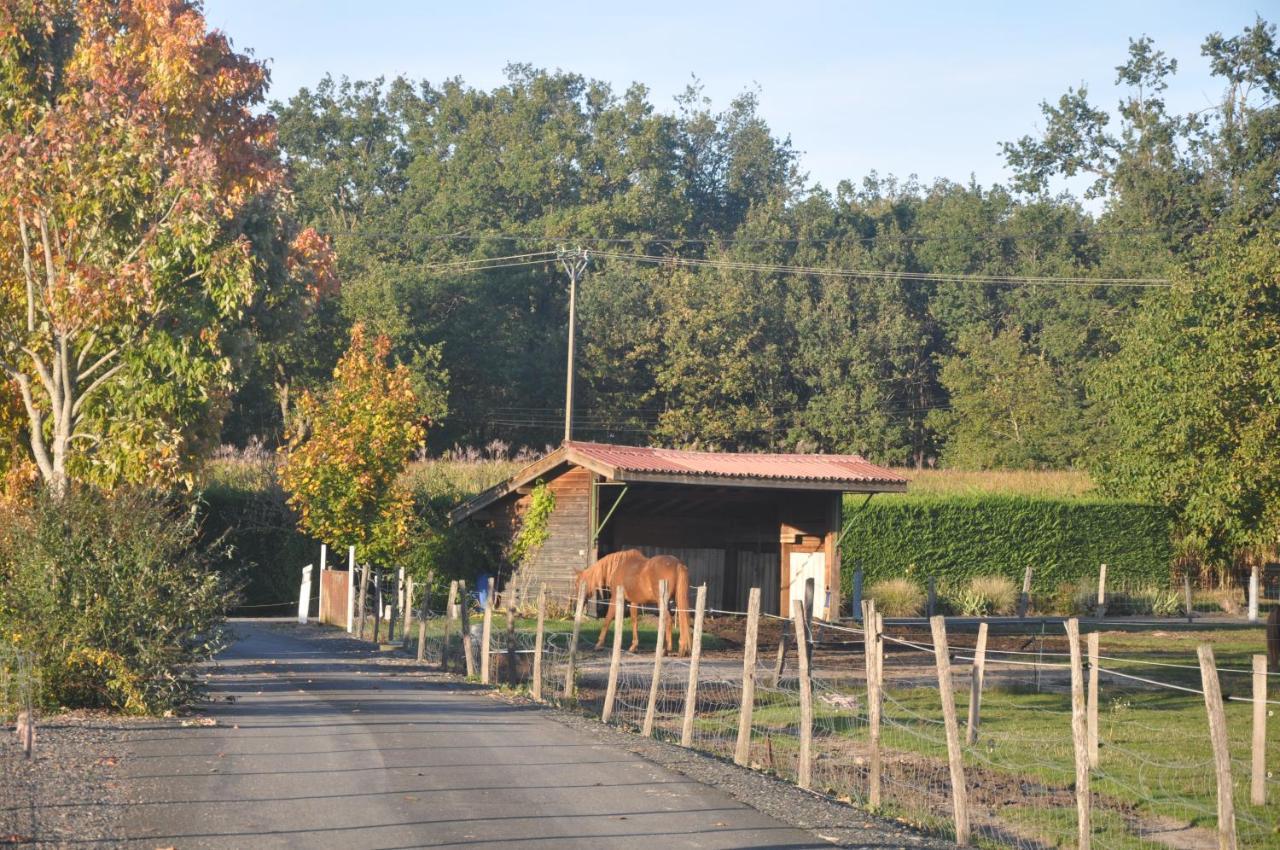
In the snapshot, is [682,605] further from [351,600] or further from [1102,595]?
[1102,595]

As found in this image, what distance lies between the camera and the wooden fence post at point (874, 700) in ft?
41.0

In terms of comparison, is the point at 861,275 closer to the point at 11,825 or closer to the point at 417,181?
the point at 417,181

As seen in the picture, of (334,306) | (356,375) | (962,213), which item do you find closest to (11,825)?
(356,375)

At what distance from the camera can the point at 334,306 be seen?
5503cm

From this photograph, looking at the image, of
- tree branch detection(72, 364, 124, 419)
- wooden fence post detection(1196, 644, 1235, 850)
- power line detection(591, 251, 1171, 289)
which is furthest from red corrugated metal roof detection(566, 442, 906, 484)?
power line detection(591, 251, 1171, 289)

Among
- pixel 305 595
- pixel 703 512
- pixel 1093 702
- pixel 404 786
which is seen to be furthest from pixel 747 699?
pixel 305 595

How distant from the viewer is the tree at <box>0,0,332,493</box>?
765 inches

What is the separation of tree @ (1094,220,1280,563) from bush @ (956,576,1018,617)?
571cm

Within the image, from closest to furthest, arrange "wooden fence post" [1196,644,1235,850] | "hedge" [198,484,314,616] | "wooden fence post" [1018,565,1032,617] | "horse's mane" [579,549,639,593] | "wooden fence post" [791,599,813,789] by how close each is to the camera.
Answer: "wooden fence post" [1196,644,1235,850] < "wooden fence post" [791,599,813,789] < "horse's mane" [579,549,639,593] < "wooden fence post" [1018,565,1032,617] < "hedge" [198,484,314,616]

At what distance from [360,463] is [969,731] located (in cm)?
1959

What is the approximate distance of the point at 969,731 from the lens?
16.4 metres

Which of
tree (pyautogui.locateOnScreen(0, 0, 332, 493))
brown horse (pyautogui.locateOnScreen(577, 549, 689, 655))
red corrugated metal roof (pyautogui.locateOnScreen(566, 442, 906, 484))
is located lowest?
brown horse (pyautogui.locateOnScreen(577, 549, 689, 655))

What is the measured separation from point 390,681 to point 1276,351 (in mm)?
30135

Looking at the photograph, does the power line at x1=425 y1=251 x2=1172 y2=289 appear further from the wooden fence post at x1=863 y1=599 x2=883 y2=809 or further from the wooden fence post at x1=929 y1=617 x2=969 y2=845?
the wooden fence post at x1=929 y1=617 x2=969 y2=845
